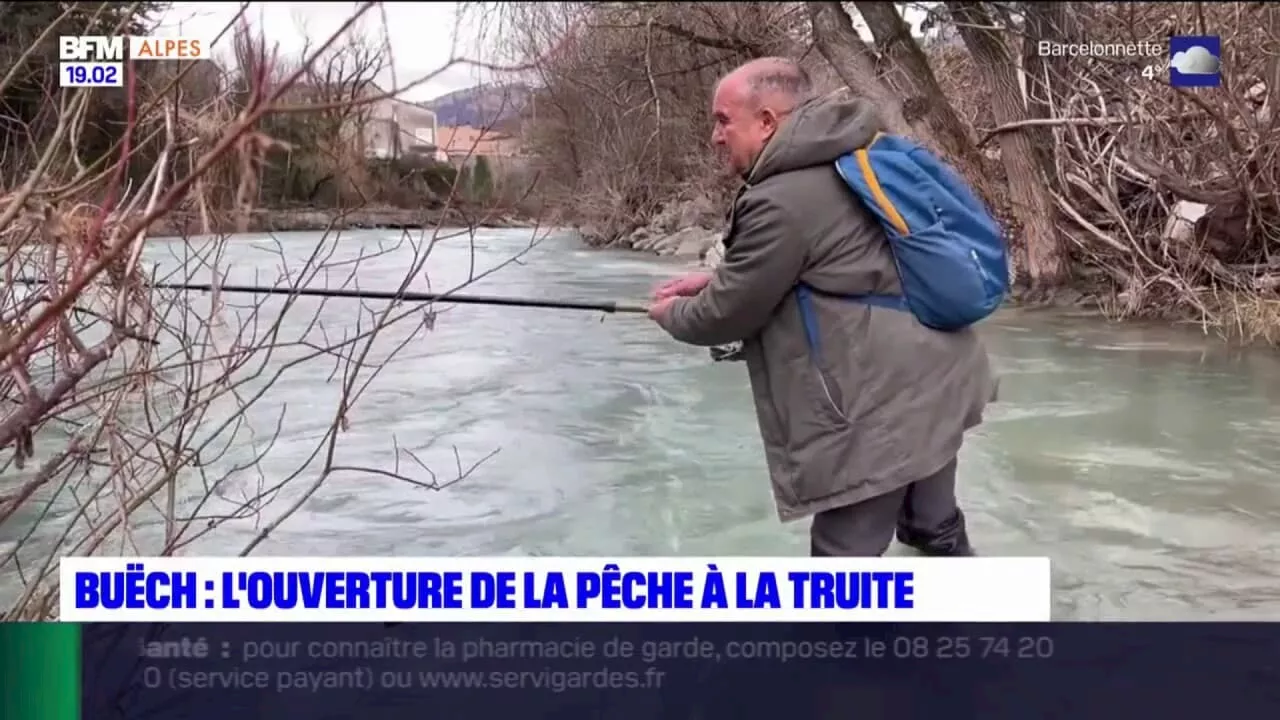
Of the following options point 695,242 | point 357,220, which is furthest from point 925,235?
point 695,242

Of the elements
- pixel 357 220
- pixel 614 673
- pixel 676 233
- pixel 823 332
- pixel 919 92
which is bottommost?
pixel 614 673

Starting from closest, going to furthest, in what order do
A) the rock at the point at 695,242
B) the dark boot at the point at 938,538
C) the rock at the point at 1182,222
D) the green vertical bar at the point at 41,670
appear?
1. the green vertical bar at the point at 41,670
2. the dark boot at the point at 938,538
3. the rock at the point at 1182,222
4. the rock at the point at 695,242

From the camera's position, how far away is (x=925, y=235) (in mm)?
1616

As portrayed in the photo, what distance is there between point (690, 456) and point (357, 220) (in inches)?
47.7

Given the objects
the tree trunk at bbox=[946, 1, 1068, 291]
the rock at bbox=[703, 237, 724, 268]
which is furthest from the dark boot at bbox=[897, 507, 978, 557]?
the rock at bbox=[703, 237, 724, 268]

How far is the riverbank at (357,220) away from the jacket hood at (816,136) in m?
0.62

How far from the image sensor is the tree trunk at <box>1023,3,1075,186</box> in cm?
211

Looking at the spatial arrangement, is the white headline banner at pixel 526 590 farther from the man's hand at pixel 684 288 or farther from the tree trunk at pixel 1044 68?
the tree trunk at pixel 1044 68

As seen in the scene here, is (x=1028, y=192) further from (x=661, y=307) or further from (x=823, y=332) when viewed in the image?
(x=823, y=332)

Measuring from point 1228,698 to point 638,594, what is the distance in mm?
830

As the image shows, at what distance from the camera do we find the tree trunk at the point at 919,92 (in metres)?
2.18

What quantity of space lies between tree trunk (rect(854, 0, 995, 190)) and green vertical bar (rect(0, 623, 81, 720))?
1525mm

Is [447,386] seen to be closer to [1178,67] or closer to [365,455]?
[365,455]

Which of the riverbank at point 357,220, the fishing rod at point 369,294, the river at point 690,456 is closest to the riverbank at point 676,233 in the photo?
the river at point 690,456
